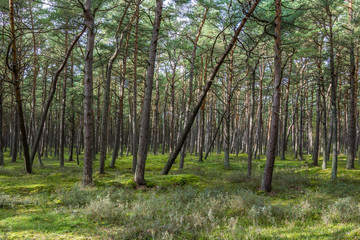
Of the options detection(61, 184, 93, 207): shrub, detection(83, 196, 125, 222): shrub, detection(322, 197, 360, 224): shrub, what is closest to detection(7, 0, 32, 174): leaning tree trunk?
detection(61, 184, 93, 207): shrub

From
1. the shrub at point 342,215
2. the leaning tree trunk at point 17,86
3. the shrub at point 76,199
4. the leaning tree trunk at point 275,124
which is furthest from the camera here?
the leaning tree trunk at point 17,86

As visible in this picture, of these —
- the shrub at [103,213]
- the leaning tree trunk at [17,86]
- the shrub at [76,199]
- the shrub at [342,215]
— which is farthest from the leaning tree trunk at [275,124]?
the leaning tree trunk at [17,86]

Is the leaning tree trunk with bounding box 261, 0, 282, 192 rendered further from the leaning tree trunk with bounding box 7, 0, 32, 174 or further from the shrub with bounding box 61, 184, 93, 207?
the leaning tree trunk with bounding box 7, 0, 32, 174

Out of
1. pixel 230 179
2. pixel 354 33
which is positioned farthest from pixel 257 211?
pixel 354 33

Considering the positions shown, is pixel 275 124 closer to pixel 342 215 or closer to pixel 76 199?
pixel 342 215

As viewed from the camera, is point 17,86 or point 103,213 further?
point 17,86

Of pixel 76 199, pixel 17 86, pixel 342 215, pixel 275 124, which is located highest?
pixel 17 86

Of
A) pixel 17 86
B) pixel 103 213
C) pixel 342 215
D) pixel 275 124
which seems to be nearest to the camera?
pixel 103 213

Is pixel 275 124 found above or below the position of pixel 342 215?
above

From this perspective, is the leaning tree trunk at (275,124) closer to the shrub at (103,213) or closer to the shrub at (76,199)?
the shrub at (103,213)

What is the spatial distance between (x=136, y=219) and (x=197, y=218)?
1.37m

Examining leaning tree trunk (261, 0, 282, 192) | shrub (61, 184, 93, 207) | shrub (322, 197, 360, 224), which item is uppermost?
leaning tree trunk (261, 0, 282, 192)

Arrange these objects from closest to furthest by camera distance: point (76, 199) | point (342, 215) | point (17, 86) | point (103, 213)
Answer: point (103, 213) → point (342, 215) → point (76, 199) → point (17, 86)

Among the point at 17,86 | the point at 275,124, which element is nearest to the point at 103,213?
the point at 275,124
